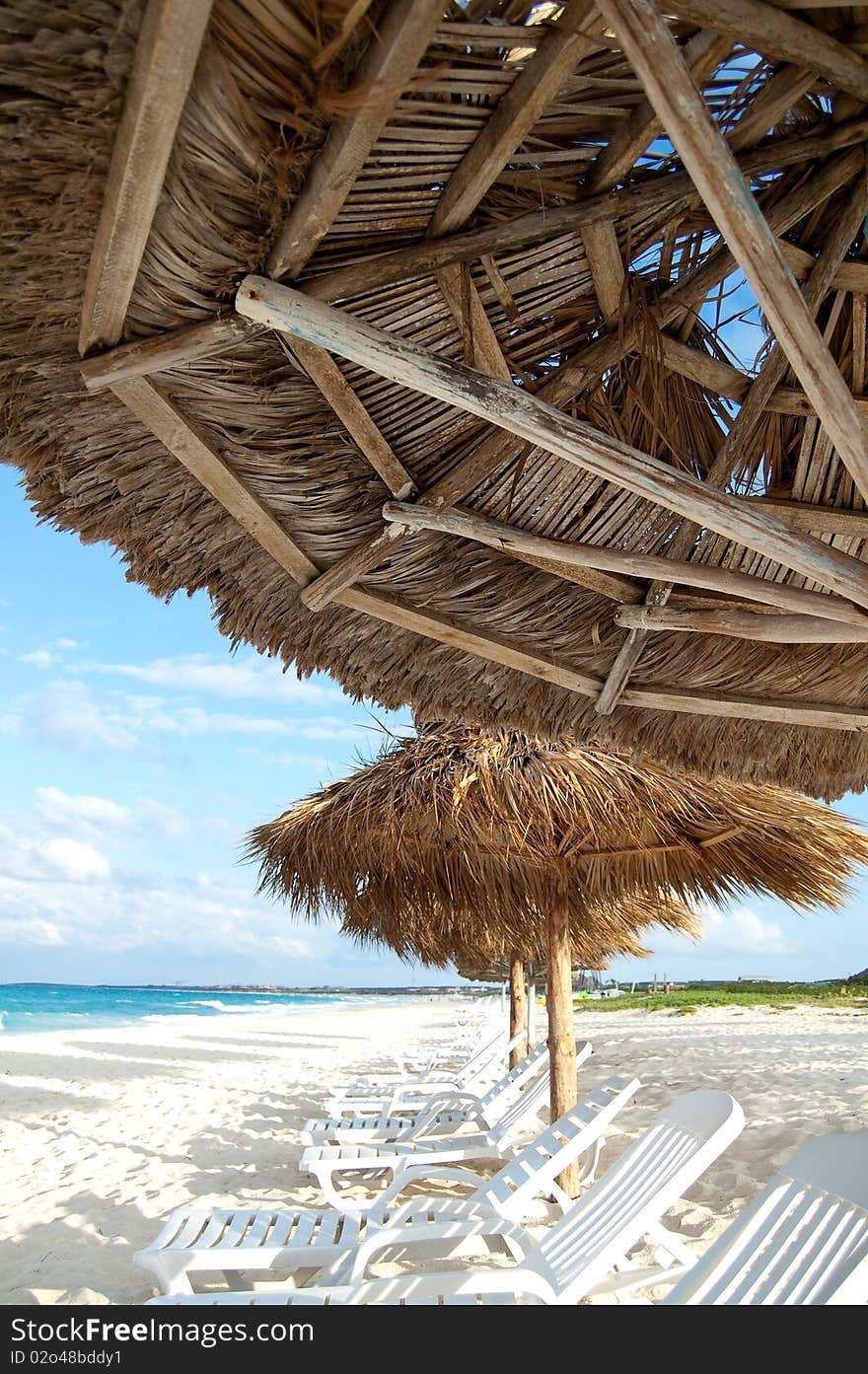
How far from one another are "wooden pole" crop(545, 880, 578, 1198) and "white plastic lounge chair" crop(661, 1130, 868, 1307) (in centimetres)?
277

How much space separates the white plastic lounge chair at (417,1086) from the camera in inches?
224

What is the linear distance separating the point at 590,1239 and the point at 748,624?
1.54m

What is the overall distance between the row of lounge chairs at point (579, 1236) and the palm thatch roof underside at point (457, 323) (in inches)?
45.4

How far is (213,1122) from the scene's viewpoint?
718 cm

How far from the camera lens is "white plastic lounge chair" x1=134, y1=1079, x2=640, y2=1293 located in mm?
2406

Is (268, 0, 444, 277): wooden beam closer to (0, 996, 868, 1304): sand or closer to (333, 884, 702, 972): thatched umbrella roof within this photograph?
(0, 996, 868, 1304): sand

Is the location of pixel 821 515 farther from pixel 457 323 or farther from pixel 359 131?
pixel 359 131

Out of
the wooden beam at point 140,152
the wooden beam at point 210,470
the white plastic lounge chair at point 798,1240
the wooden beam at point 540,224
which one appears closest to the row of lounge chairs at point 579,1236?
the white plastic lounge chair at point 798,1240

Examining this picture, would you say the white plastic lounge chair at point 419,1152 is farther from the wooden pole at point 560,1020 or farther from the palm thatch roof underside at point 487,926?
the palm thatch roof underside at point 487,926

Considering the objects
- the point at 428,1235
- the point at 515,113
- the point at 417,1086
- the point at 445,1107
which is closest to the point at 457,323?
the point at 515,113

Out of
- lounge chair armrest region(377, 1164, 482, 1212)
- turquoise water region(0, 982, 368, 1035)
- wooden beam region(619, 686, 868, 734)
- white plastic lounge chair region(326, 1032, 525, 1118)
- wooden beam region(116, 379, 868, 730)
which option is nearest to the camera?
wooden beam region(116, 379, 868, 730)

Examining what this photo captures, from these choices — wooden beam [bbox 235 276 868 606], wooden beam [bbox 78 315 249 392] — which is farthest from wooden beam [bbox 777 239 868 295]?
wooden beam [bbox 78 315 249 392]

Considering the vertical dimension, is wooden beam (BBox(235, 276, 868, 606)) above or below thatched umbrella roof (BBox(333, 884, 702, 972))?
above

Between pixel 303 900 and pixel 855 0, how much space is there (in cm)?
637
